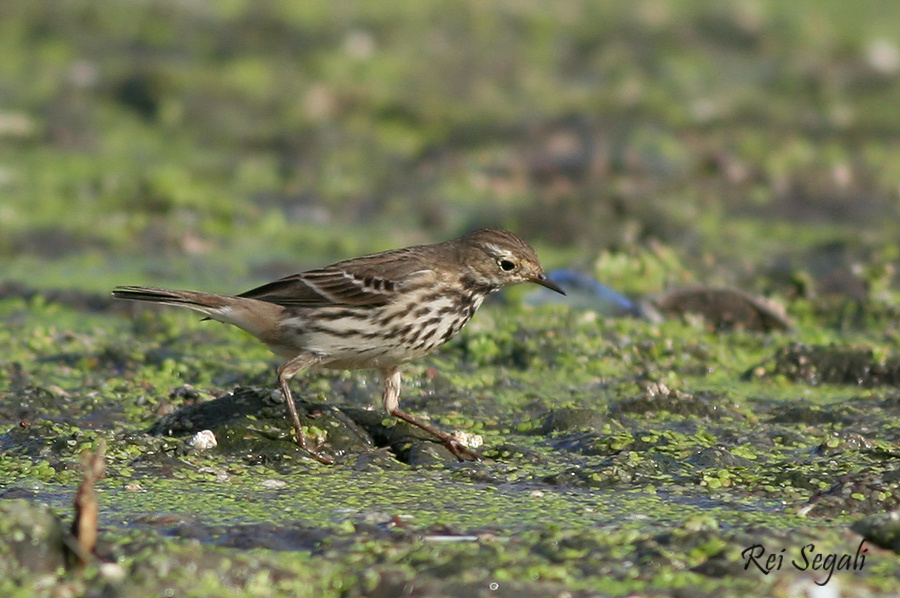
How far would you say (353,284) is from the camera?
740cm

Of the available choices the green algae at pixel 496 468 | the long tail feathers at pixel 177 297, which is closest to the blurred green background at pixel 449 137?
the green algae at pixel 496 468

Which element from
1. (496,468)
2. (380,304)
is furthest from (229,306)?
(496,468)

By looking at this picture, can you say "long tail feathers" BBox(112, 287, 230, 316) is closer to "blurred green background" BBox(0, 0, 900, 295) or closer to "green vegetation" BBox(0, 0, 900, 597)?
"green vegetation" BBox(0, 0, 900, 597)

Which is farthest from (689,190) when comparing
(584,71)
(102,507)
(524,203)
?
(102,507)

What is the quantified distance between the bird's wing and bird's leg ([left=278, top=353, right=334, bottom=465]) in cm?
30

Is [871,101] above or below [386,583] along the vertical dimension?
above

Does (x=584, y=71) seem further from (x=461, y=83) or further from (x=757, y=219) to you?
(x=757, y=219)

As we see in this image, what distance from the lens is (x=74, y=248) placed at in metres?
12.4

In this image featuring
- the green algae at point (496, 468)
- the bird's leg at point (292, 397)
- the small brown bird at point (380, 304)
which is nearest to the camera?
the green algae at point (496, 468)

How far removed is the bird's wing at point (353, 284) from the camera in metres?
7.27

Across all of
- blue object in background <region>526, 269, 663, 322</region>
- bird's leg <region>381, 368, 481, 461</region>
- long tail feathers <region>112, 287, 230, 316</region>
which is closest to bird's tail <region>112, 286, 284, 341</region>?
long tail feathers <region>112, 287, 230, 316</region>

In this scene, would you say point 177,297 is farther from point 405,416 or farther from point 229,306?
point 405,416

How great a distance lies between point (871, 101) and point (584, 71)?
3495mm

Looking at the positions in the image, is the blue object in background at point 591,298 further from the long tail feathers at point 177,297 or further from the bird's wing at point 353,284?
the long tail feathers at point 177,297
